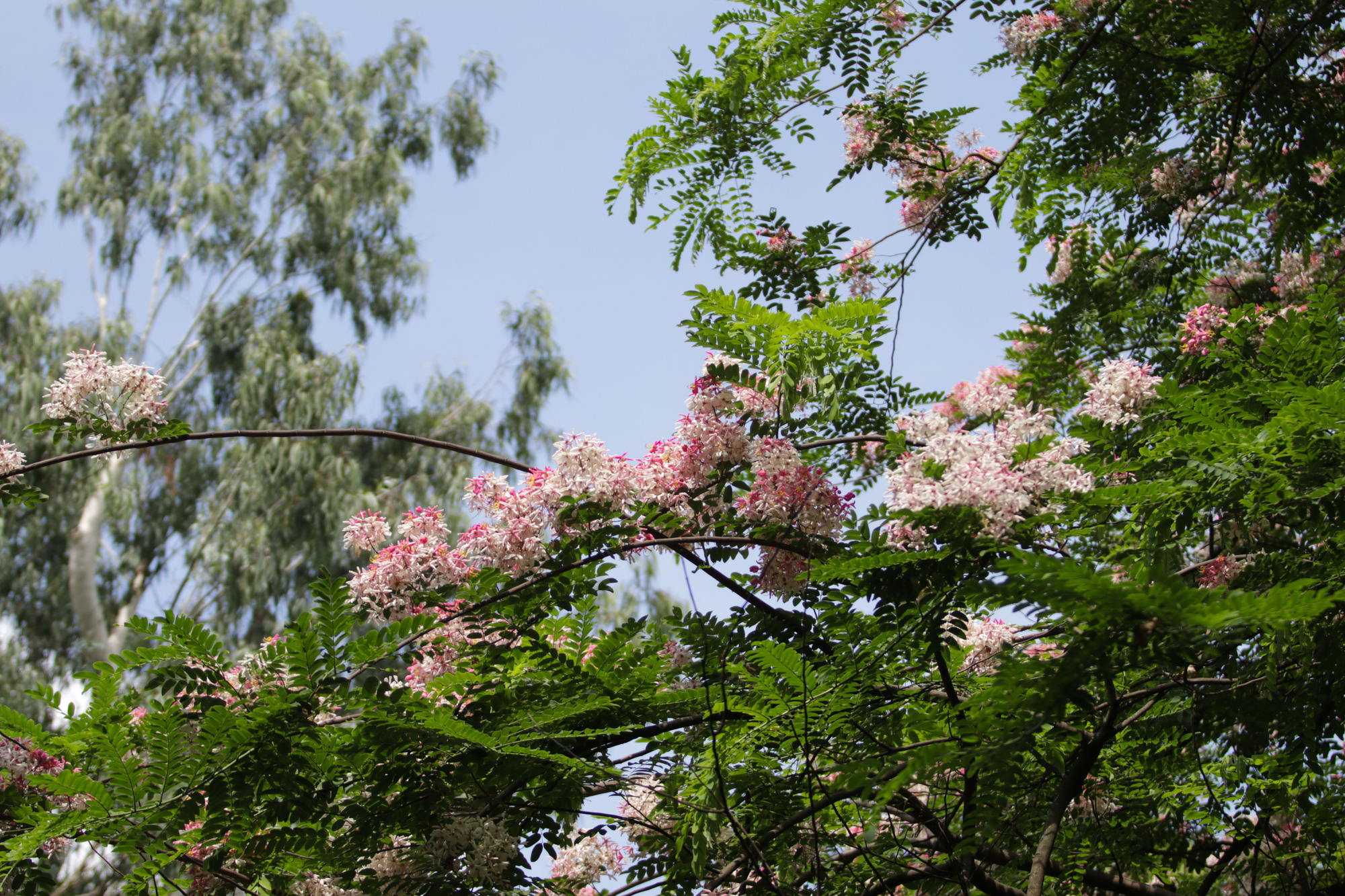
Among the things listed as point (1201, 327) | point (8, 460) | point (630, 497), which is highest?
point (1201, 327)

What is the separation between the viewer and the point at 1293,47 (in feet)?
15.0

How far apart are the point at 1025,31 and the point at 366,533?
509cm

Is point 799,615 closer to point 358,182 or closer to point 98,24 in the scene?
point 358,182

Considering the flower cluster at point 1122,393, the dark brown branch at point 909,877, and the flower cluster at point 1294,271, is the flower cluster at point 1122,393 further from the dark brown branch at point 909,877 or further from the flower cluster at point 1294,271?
the flower cluster at point 1294,271

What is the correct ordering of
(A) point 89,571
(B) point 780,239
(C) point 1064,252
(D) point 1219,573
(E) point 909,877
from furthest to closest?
(A) point 89,571 → (C) point 1064,252 → (B) point 780,239 → (D) point 1219,573 → (E) point 909,877

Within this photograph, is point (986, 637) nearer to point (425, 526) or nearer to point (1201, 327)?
point (425, 526)

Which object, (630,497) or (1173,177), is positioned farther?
(1173,177)

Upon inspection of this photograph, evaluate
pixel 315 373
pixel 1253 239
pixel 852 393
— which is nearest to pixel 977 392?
pixel 852 393

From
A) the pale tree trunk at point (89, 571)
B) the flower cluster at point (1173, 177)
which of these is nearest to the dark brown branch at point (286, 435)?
the flower cluster at point (1173, 177)

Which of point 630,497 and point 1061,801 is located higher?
point 630,497

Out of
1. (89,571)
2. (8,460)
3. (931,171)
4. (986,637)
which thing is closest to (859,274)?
(931,171)

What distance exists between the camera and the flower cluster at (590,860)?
16.6 feet

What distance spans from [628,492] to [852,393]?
5.17 feet

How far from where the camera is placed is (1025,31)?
6.16 meters
